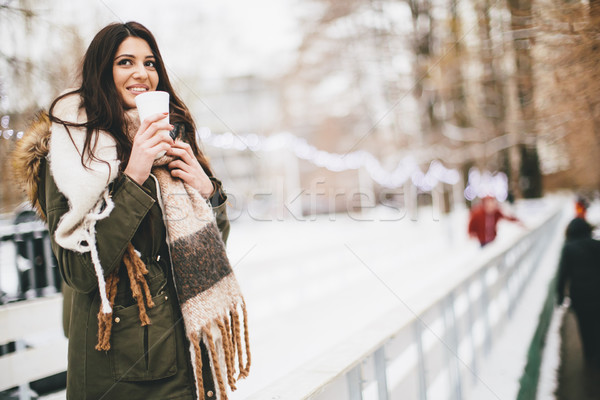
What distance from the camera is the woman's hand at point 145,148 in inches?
45.0

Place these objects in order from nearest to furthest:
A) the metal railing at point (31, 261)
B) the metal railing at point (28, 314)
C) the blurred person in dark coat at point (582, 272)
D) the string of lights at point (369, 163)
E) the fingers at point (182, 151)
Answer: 1. the fingers at point (182, 151)
2. the metal railing at point (28, 314)
3. the metal railing at point (31, 261)
4. the blurred person in dark coat at point (582, 272)
5. the string of lights at point (369, 163)

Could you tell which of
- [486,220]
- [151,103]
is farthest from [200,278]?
[486,220]

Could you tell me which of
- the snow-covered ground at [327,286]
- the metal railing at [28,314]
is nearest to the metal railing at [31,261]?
the metal railing at [28,314]

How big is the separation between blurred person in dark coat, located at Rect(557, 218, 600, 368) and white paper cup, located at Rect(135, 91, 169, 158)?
12.8ft

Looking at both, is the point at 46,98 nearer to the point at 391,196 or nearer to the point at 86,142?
the point at 86,142

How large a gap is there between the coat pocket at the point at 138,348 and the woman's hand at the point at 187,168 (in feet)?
1.14

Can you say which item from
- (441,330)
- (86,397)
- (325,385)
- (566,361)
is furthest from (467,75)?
(86,397)

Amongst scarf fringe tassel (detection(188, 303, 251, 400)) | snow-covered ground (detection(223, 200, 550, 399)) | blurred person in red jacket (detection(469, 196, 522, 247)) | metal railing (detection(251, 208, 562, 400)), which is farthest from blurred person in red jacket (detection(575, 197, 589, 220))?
scarf fringe tassel (detection(188, 303, 251, 400))

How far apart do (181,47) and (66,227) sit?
1263cm

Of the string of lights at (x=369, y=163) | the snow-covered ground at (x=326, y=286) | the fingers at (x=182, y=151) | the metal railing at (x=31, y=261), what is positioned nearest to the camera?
the fingers at (x=182, y=151)

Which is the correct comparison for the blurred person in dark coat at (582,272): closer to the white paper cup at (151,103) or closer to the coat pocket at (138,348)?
the coat pocket at (138,348)

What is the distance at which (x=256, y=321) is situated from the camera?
212 inches

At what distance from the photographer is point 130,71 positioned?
4.24 ft

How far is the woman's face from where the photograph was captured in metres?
1.29
